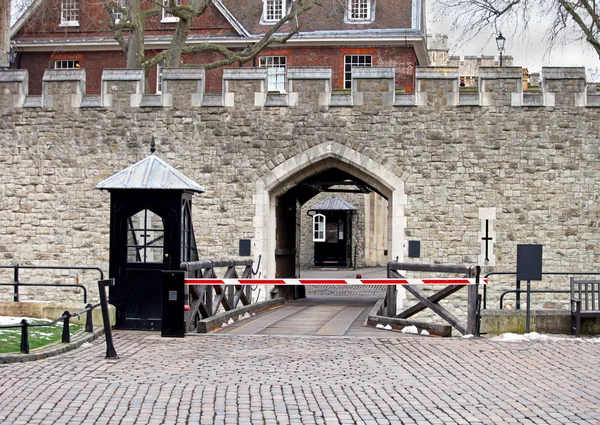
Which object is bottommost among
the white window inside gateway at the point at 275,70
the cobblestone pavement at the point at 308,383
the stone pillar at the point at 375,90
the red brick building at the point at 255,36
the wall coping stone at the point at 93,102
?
the cobblestone pavement at the point at 308,383

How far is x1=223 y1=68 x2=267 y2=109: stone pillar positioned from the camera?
18094 millimetres

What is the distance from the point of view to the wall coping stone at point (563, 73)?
57.8 ft

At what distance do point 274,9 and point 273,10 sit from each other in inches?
2.0

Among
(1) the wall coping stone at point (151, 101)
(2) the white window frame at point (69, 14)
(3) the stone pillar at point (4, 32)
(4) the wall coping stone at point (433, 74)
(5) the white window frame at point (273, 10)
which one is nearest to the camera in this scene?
(4) the wall coping stone at point (433, 74)

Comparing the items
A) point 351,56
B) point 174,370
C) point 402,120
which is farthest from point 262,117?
point 351,56

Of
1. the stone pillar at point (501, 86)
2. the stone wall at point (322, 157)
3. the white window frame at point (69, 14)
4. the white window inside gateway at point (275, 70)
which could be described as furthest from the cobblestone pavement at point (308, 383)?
the white window frame at point (69, 14)

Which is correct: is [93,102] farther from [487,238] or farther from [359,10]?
[359,10]

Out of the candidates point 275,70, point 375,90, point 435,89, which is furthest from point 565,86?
point 275,70

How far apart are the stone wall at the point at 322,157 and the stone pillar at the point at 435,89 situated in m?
0.03

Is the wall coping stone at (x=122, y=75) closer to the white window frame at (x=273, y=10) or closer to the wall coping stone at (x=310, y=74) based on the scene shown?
the wall coping stone at (x=310, y=74)

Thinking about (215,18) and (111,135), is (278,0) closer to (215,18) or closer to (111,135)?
(215,18)

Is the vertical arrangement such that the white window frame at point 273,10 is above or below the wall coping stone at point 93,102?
above

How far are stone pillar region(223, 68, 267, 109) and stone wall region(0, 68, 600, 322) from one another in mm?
27

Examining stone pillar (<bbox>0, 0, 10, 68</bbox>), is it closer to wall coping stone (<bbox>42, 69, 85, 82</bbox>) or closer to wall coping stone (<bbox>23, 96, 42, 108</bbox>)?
wall coping stone (<bbox>23, 96, 42, 108</bbox>)
